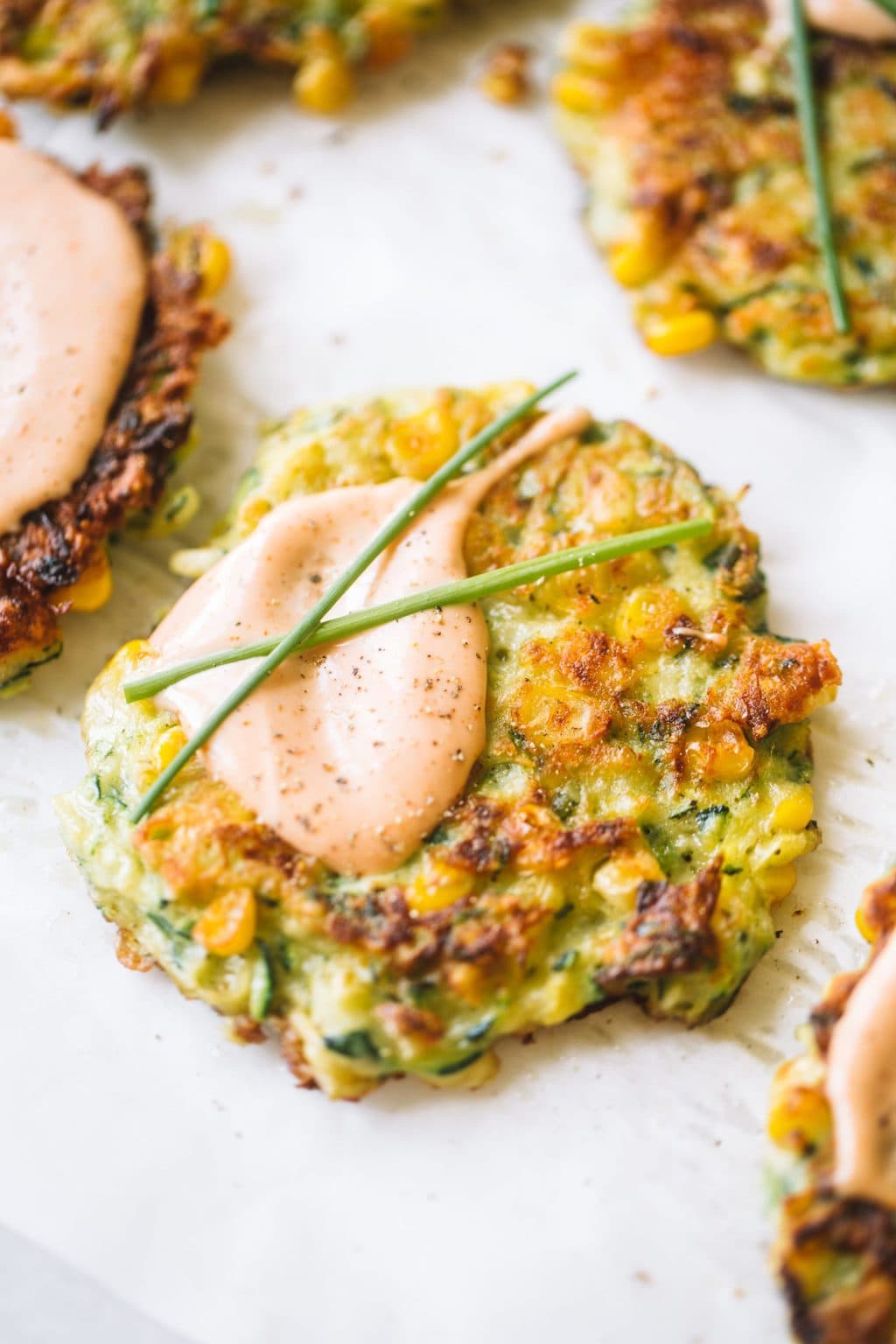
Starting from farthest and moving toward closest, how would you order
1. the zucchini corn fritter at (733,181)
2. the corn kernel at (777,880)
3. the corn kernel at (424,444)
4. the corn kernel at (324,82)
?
the corn kernel at (324,82) < the zucchini corn fritter at (733,181) < the corn kernel at (424,444) < the corn kernel at (777,880)

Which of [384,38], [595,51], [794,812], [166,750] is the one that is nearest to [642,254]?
[595,51]

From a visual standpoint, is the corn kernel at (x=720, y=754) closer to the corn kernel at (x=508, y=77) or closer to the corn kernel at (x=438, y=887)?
the corn kernel at (x=438, y=887)

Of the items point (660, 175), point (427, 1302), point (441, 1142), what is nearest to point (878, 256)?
point (660, 175)

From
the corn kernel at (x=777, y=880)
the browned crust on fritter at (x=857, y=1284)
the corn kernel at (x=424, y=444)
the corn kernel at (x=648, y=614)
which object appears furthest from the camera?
the corn kernel at (x=424, y=444)

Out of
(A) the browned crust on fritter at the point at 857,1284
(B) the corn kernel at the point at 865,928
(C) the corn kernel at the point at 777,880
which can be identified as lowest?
(A) the browned crust on fritter at the point at 857,1284

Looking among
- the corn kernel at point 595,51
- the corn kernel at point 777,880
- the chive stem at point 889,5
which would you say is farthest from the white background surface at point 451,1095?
the chive stem at point 889,5

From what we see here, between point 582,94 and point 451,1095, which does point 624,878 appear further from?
point 582,94

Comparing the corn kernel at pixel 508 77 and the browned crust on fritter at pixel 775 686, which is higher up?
the corn kernel at pixel 508 77

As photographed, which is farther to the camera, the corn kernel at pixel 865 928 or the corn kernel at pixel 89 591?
the corn kernel at pixel 89 591
